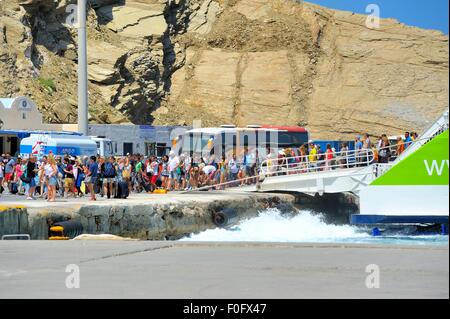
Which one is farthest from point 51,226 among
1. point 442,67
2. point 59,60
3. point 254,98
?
point 442,67

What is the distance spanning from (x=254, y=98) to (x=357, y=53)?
1262cm

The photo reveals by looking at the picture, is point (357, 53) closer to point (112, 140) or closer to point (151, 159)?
point (112, 140)

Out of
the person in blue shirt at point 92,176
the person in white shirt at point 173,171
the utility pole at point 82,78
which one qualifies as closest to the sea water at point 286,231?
the person in blue shirt at point 92,176

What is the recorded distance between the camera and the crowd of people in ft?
96.4

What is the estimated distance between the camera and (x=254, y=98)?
88.1 meters

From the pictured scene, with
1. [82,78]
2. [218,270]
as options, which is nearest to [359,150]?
[82,78]

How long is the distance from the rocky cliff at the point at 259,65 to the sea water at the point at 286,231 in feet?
149

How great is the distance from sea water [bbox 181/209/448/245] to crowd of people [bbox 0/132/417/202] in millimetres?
2165

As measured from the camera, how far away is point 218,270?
11.7 m

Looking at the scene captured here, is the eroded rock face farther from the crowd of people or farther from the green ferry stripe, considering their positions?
the green ferry stripe

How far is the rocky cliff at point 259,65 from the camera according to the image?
3258 inches

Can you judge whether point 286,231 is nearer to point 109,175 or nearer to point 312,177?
point 312,177

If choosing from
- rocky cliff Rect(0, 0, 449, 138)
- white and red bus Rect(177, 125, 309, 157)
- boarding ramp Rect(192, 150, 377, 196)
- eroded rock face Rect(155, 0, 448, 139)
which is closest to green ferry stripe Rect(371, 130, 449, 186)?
boarding ramp Rect(192, 150, 377, 196)

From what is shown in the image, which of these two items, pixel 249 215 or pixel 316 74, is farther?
pixel 316 74
